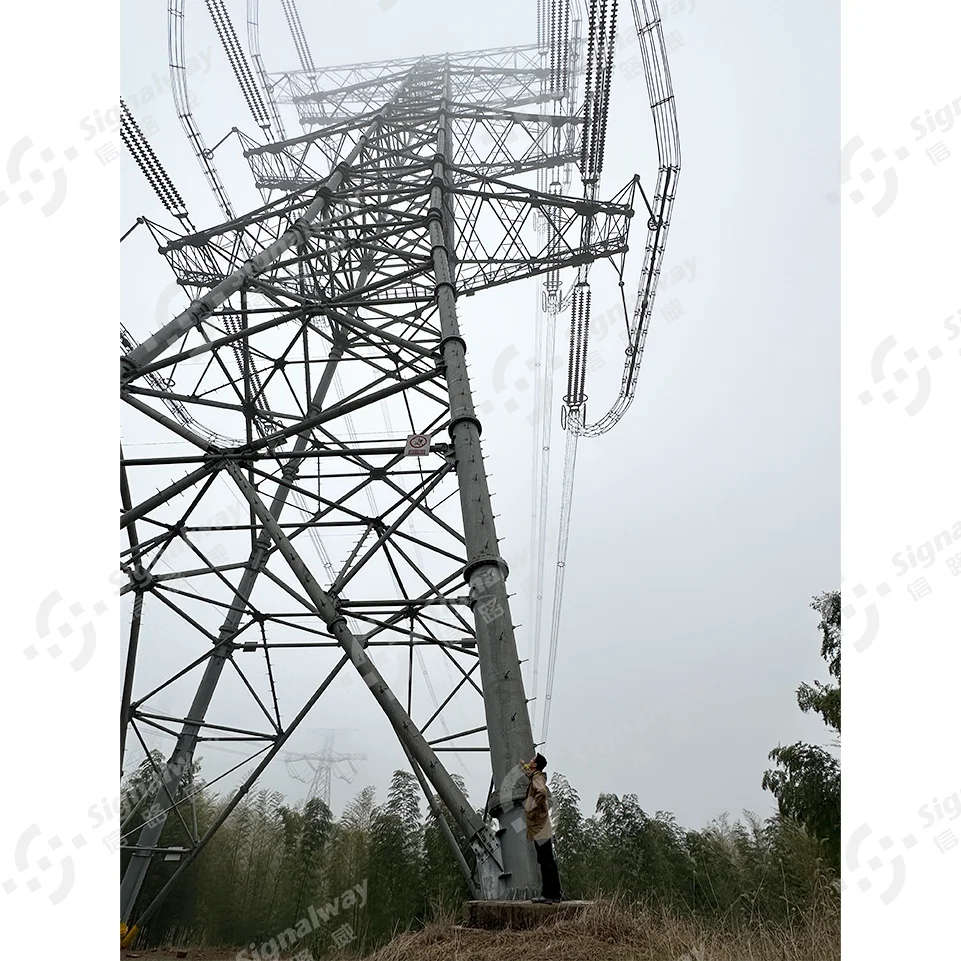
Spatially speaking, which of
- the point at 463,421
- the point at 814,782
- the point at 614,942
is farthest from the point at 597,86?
the point at 814,782

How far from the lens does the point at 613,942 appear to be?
418cm

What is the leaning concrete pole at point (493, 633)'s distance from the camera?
507 cm

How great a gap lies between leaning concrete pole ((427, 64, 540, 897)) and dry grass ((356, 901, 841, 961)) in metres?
0.62

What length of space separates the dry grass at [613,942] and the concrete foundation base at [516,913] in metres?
0.09

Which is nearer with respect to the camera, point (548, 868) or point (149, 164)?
point (548, 868)

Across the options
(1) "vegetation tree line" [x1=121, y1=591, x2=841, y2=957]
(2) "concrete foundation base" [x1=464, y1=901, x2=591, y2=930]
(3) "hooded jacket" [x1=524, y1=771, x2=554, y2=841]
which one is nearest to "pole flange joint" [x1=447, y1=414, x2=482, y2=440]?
(3) "hooded jacket" [x1=524, y1=771, x2=554, y2=841]

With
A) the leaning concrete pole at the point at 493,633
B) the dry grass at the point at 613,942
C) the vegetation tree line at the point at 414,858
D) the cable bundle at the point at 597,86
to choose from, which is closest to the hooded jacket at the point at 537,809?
the leaning concrete pole at the point at 493,633

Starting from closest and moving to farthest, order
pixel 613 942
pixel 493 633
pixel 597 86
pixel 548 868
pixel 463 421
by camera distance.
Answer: pixel 613 942 → pixel 548 868 → pixel 493 633 → pixel 463 421 → pixel 597 86

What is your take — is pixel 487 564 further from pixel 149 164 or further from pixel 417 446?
pixel 149 164

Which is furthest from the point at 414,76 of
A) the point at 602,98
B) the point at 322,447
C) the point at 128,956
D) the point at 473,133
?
the point at 128,956

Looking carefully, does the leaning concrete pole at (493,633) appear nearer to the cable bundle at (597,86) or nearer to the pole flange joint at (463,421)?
the pole flange joint at (463,421)

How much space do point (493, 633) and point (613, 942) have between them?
82.8 inches

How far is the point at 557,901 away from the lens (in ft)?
15.5

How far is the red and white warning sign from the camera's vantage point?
7035mm
